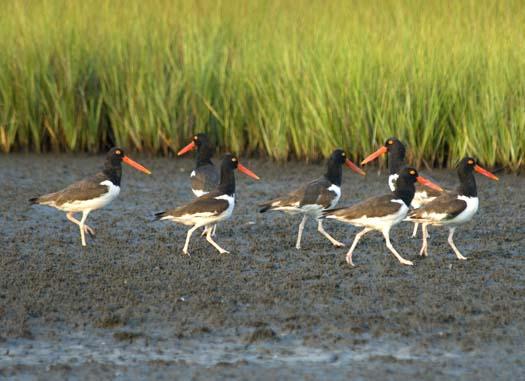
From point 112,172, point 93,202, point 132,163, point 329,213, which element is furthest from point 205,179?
point 329,213

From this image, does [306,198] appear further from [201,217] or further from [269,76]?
[269,76]

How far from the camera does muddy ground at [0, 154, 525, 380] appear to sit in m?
6.77

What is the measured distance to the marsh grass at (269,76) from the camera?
43.3 ft

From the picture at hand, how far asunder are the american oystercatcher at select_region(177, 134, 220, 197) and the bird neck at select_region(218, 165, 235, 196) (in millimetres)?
729

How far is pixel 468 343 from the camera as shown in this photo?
7.14 metres

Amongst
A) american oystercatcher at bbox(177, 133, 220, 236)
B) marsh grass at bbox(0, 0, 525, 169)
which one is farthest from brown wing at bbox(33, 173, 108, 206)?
marsh grass at bbox(0, 0, 525, 169)

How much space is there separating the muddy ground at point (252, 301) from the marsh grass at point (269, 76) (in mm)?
1473

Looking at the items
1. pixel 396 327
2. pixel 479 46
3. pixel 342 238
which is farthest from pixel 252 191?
pixel 396 327

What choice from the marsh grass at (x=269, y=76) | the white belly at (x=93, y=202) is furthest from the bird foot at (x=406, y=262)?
the marsh grass at (x=269, y=76)

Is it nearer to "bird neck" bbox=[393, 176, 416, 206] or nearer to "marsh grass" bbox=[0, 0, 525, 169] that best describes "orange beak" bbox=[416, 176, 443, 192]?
"bird neck" bbox=[393, 176, 416, 206]

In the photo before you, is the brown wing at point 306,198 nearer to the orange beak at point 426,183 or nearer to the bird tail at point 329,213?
the bird tail at point 329,213

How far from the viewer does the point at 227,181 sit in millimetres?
10344

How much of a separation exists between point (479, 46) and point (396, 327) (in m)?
Answer: 6.99

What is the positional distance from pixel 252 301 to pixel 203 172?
360 centimetres
